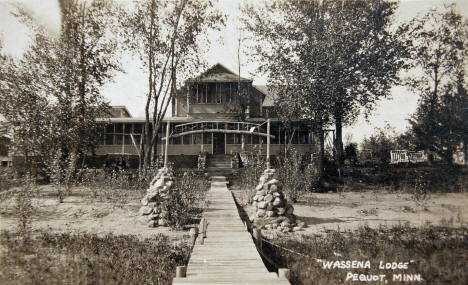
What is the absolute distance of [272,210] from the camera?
900 centimetres

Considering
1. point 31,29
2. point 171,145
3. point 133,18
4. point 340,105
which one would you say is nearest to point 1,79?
point 31,29

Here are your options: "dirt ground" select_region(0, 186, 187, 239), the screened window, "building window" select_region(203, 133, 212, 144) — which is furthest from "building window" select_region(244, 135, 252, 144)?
"dirt ground" select_region(0, 186, 187, 239)

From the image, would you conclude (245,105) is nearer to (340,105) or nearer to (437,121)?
(340,105)

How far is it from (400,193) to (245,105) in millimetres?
14373

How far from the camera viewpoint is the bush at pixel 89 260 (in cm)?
480

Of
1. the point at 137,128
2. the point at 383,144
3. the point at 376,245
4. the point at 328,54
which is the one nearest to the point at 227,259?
the point at 376,245

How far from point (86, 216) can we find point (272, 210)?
661 centimetres

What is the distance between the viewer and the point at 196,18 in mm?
19172

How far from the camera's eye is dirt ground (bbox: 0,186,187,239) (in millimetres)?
8609

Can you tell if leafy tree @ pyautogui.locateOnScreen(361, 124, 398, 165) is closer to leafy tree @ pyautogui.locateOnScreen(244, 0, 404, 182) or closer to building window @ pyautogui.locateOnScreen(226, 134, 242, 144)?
leafy tree @ pyautogui.locateOnScreen(244, 0, 404, 182)

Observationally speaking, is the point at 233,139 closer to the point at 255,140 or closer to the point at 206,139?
the point at 255,140

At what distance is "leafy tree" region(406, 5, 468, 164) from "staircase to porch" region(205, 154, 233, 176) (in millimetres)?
11846

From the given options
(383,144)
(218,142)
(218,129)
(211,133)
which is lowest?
(383,144)

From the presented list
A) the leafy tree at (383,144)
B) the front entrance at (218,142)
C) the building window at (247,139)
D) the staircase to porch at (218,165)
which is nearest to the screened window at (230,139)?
the front entrance at (218,142)
